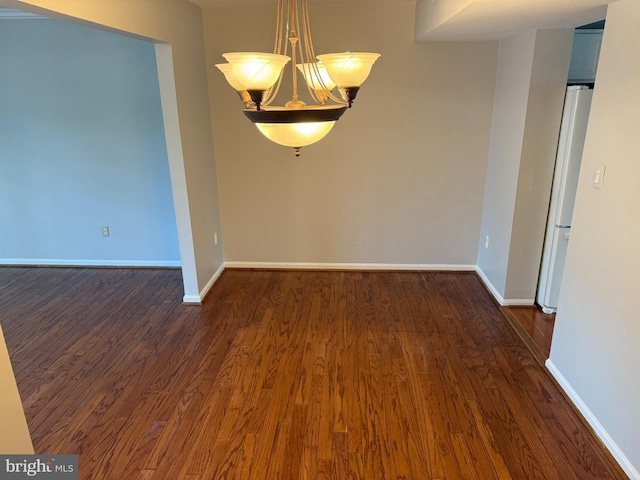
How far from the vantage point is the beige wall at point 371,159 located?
3711 millimetres

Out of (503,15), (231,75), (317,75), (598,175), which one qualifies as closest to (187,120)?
(317,75)

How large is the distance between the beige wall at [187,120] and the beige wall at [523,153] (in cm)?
260

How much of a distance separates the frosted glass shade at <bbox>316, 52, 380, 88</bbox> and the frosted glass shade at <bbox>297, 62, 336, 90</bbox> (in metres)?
0.08

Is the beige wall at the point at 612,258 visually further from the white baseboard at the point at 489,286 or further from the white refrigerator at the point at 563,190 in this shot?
the white baseboard at the point at 489,286

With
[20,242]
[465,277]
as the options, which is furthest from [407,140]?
[20,242]

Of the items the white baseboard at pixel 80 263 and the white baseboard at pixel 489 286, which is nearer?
the white baseboard at pixel 489 286

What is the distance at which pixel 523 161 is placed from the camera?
3270 millimetres

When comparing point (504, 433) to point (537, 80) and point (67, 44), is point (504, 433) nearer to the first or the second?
point (537, 80)

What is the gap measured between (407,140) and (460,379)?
223 cm

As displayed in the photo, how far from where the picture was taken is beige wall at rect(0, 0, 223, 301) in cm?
278

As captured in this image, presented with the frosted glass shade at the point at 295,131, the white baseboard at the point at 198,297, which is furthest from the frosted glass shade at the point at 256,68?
the white baseboard at the point at 198,297

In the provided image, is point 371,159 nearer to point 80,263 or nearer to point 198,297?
point 198,297
